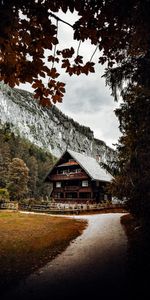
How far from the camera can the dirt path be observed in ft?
16.0

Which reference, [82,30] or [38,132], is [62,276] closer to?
[82,30]


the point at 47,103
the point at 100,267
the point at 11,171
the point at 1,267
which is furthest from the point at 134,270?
the point at 11,171

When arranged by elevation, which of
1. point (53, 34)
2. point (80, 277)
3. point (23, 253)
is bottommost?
point (80, 277)

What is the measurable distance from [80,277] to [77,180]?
35910 mm

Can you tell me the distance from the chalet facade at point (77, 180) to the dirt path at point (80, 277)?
1102 inches

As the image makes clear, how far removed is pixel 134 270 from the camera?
6.34m

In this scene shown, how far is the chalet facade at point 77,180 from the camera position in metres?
38.6

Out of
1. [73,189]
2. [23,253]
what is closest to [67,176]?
[73,189]

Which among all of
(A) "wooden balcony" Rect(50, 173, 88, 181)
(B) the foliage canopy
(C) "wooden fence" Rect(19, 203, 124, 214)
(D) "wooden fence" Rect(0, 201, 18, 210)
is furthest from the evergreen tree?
(B) the foliage canopy

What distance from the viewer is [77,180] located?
41.8 m

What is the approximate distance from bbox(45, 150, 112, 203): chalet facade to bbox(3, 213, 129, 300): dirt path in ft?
91.8

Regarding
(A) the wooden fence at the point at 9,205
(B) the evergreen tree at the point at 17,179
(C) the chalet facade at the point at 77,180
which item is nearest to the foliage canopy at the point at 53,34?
(A) the wooden fence at the point at 9,205

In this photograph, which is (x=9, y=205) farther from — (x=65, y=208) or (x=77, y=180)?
(x=77, y=180)

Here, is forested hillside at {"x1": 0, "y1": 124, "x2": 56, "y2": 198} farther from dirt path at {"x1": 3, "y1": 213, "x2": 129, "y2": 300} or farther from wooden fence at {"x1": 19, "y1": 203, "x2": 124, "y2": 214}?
dirt path at {"x1": 3, "y1": 213, "x2": 129, "y2": 300}
